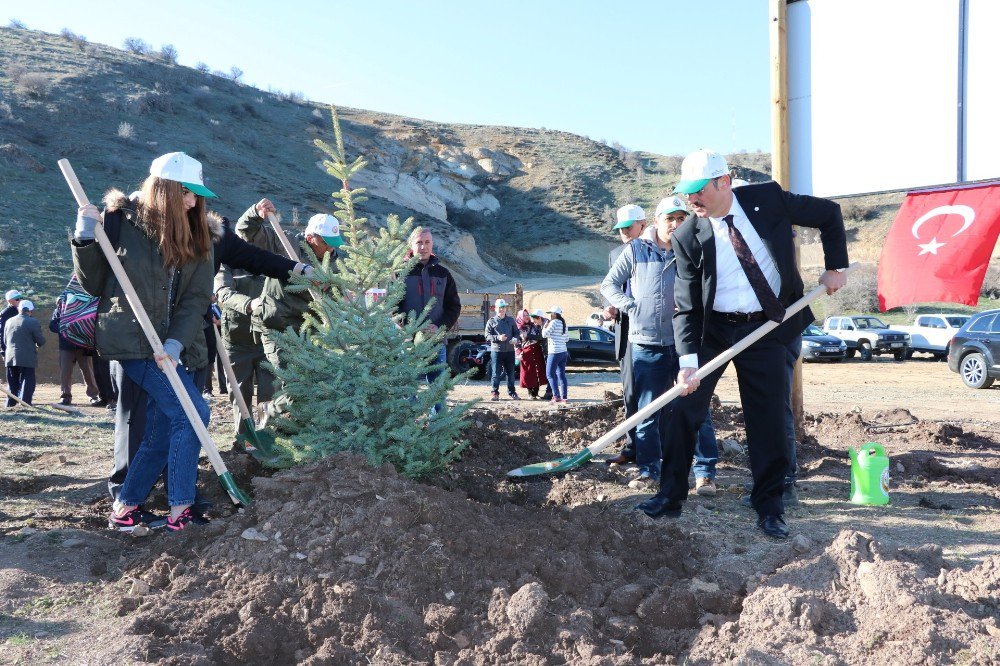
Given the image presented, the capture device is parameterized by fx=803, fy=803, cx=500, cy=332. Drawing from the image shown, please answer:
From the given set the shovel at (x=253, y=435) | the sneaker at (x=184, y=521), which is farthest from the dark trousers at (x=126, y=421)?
the shovel at (x=253, y=435)

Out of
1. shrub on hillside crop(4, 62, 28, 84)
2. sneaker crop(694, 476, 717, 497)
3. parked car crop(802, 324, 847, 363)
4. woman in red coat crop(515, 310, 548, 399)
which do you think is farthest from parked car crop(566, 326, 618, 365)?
shrub on hillside crop(4, 62, 28, 84)

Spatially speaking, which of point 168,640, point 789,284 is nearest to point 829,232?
point 789,284

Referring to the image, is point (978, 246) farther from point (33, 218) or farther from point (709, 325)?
point (33, 218)

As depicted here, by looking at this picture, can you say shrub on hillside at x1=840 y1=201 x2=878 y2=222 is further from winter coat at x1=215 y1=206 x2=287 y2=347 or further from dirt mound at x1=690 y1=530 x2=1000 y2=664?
dirt mound at x1=690 y1=530 x2=1000 y2=664

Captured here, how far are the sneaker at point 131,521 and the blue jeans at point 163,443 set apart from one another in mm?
61

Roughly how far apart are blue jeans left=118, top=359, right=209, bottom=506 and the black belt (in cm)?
285

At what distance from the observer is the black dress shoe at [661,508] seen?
444cm

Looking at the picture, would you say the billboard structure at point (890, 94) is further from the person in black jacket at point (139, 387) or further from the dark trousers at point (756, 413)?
the person in black jacket at point (139, 387)

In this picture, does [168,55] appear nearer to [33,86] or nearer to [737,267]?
[33,86]

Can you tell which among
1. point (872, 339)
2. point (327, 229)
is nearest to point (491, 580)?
point (327, 229)

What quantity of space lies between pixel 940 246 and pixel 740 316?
257cm

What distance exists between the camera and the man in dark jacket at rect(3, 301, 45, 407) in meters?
11.3

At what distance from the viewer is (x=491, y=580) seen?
131 inches

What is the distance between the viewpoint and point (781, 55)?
631 centimetres
